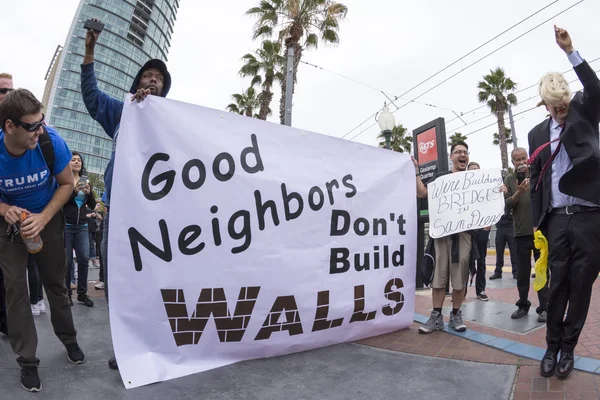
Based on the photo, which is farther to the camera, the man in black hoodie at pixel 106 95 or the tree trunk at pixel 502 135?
the tree trunk at pixel 502 135

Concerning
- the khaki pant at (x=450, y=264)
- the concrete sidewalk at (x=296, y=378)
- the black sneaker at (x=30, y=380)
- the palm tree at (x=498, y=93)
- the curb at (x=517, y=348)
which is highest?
the palm tree at (x=498, y=93)

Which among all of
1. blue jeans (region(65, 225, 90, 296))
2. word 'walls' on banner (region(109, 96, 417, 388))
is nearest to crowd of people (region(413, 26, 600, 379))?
word 'walls' on banner (region(109, 96, 417, 388))

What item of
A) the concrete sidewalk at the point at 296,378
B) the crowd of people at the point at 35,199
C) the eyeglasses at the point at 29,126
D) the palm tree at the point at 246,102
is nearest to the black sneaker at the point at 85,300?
the concrete sidewalk at the point at 296,378

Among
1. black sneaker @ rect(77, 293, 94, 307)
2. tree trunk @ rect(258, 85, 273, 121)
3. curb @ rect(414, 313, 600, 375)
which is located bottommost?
curb @ rect(414, 313, 600, 375)

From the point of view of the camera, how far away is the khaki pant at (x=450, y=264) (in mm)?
3422

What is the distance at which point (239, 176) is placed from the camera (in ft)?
8.51

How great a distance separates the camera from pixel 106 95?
259 cm

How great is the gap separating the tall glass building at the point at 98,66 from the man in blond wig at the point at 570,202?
295 feet

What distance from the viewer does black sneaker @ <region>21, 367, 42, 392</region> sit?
6.73 ft

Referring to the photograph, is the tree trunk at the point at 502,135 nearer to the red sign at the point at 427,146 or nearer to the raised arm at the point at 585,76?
the red sign at the point at 427,146

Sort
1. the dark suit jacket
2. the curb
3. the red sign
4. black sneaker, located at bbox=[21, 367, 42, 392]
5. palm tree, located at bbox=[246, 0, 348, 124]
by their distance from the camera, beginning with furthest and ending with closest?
palm tree, located at bbox=[246, 0, 348, 124], the red sign, the curb, the dark suit jacket, black sneaker, located at bbox=[21, 367, 42, 392]

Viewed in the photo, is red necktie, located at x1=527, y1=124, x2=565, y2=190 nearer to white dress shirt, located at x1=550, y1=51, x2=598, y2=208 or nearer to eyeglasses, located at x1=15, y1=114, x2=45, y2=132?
white dress shirt, located at x1=550, y1=51, x2=598, y2=208

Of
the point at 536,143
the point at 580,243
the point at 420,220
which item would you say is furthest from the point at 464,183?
A: the point at 420,220

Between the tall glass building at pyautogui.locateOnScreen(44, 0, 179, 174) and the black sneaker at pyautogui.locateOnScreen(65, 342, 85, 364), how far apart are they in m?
88.8
